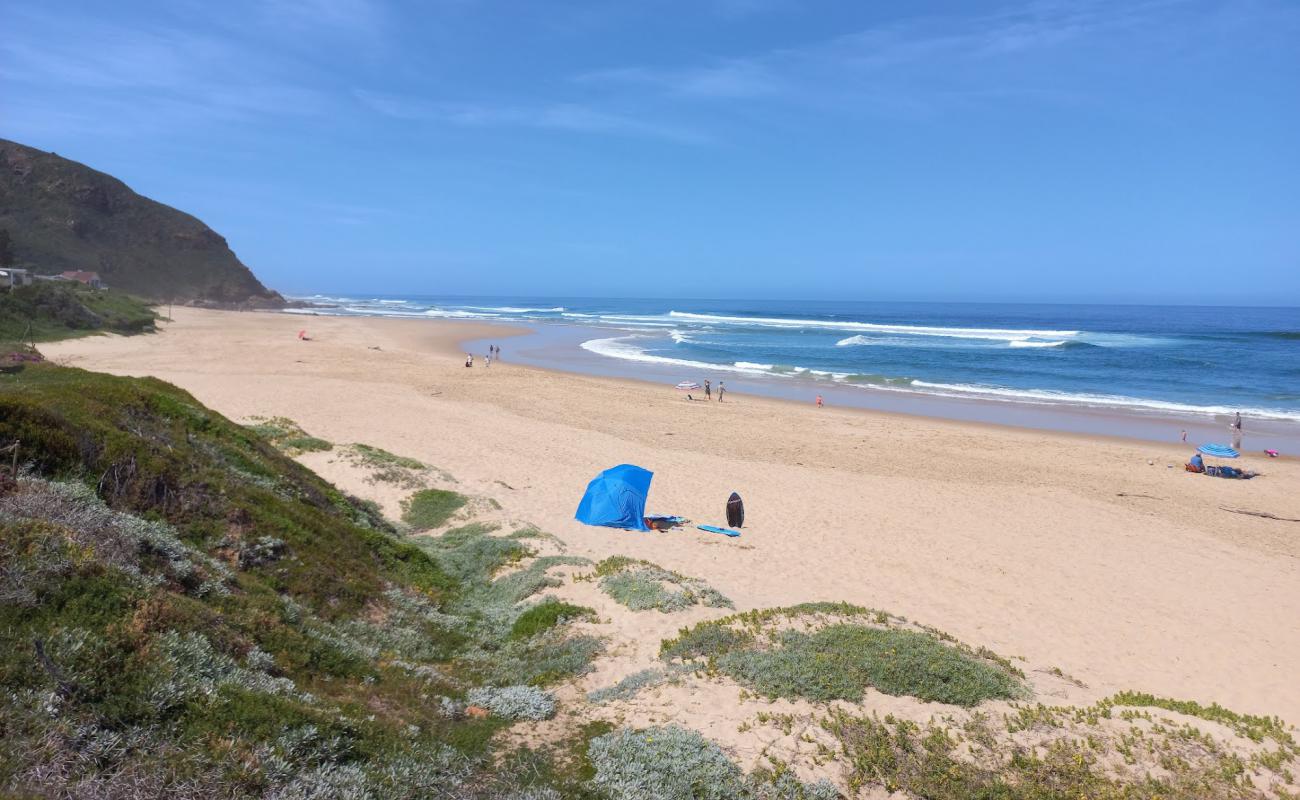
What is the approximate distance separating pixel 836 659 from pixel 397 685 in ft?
12.3

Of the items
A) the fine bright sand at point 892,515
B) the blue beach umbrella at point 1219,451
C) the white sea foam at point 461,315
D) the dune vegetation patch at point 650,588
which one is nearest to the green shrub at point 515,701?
the fine bright sand at point 892,515

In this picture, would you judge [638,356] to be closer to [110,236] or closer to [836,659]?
[836,659]

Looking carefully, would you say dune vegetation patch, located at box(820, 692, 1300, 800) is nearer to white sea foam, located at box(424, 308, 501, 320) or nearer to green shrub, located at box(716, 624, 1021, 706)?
green shrub, located at box(716, 624, 1021, 706)

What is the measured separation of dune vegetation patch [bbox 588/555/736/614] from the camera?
809 cm

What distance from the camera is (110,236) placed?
239ft

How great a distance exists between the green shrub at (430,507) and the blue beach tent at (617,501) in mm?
2264

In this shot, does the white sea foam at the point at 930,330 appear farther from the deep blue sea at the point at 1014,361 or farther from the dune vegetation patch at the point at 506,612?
the dune vegetation patch at the point at 506,612

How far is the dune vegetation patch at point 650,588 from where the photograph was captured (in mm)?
8086

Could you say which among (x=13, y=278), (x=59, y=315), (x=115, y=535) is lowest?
(x=115, y=535)

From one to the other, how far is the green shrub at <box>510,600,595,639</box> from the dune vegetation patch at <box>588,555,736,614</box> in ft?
1.83

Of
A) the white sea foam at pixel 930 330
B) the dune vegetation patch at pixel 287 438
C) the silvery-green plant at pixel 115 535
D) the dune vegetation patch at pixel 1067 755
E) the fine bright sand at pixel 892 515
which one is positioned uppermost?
the white sea foam at pixel 930 330

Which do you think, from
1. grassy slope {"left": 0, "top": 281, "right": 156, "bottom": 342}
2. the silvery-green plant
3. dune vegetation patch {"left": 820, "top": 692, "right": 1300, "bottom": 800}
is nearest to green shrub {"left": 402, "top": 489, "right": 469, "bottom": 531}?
the silvery-green plant

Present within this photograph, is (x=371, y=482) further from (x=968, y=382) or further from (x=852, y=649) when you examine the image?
(x=968, y=382)

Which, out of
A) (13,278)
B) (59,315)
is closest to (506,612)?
(59,315)
